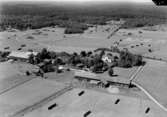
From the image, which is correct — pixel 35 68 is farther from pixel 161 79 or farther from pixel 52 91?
pixel 161 79

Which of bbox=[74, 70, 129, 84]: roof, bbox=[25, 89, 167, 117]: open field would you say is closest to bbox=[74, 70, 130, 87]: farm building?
bbox=[74, 70, 129, 84]: roof

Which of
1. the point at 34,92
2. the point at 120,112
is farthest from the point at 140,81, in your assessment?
the point at 34,92

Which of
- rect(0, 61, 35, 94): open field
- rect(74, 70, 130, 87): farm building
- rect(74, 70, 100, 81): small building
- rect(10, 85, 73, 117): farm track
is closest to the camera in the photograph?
rect(10, 85, 73, 117): farm track

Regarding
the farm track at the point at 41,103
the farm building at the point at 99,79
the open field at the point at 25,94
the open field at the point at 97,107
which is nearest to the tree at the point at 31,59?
the open field at the point at 25,94

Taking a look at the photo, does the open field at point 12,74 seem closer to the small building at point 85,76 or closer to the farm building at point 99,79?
the small building at point 85,76

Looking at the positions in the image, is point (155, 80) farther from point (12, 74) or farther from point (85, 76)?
point (12, 74)

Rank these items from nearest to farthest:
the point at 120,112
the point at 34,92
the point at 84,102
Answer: the point at 120,112 < the point at 84,102 < the point at 34,92

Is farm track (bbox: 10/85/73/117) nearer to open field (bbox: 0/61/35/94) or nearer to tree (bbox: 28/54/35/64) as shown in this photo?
open field (bbox: 0/61/35/94)
